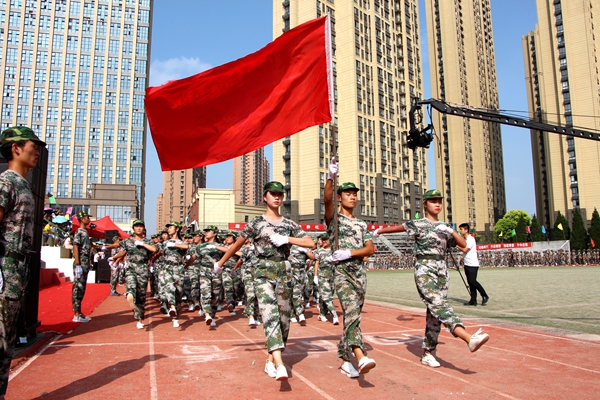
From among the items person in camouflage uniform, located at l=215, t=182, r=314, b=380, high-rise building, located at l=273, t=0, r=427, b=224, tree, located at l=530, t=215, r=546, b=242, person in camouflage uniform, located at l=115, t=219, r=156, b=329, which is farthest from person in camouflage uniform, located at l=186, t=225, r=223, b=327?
tree, located at l=530, t=215, r=546, b=242

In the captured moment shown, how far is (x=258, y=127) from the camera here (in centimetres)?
718

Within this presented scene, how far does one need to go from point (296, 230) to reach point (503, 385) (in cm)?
288

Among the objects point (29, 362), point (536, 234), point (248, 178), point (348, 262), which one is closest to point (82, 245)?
point (29, 362)

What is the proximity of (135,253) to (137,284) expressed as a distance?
675 millimetres

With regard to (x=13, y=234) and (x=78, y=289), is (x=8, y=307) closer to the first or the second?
(x=13, y=234)

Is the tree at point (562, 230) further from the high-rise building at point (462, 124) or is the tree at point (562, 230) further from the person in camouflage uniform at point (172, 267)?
the person in camouflage uniform at point (172, 267)

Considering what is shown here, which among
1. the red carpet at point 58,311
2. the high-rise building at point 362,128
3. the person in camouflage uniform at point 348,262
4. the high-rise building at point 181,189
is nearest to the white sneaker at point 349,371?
the person in camouflage uniform at point 348,262

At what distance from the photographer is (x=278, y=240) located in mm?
5188

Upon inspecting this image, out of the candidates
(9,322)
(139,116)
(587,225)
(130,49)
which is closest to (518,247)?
(587,225)

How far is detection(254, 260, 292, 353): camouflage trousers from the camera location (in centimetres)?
514

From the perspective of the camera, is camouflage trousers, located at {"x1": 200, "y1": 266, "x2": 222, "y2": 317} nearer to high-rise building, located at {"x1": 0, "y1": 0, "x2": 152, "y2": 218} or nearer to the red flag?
the red flag

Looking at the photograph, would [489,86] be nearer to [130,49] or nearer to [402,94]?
[402,94]

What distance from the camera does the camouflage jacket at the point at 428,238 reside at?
19.3ft

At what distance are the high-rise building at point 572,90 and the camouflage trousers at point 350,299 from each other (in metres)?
80.5
